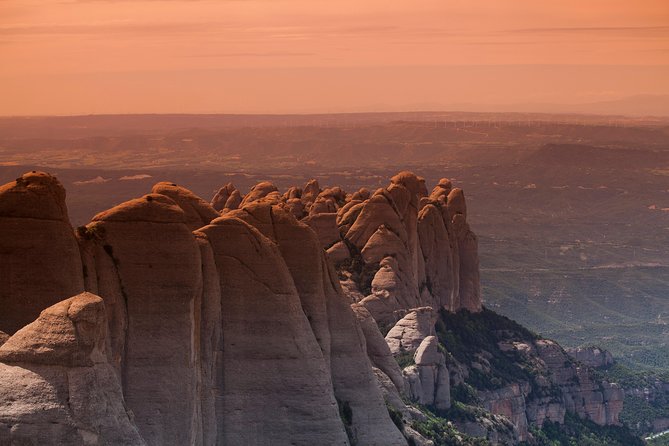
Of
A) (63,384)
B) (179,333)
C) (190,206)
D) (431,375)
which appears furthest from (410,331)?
(63,384)

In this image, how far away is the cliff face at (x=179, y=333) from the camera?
34094mm

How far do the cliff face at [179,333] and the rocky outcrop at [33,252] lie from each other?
0.03m

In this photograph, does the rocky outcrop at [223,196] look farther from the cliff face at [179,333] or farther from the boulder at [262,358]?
the boulder at [262,358]

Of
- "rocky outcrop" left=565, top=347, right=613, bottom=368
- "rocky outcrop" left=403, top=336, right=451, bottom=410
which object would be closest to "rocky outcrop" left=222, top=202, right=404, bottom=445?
"rocky outcrop" left=403, top=336, right=451, bottom=410

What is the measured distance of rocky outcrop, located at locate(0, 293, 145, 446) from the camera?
1302 inches

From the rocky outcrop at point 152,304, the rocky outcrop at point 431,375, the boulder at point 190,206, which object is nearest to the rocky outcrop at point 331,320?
the boulder at point 190,206

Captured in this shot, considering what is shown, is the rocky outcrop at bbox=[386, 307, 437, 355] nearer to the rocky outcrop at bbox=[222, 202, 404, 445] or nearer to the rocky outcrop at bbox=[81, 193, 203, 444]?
the rocky outcrop at bbox=[222, 202, 404, 445]

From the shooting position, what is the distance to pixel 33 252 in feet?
133

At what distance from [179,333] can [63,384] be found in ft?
30.8

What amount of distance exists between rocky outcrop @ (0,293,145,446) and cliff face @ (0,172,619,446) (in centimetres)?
3

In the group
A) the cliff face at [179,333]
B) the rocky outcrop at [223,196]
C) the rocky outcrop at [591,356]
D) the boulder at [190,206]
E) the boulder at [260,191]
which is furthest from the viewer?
the rocky outcrop at [591,356]

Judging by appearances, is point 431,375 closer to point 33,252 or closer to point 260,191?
point 260,191

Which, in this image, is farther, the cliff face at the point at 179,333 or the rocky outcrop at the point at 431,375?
the rocky outcrop at the point at 431,375

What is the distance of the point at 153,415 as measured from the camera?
138ft
